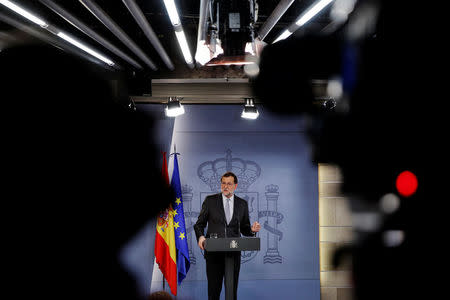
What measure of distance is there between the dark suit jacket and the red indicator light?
Answer: 131 inches

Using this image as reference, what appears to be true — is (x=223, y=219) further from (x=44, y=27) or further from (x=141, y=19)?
(x=44, y=27)

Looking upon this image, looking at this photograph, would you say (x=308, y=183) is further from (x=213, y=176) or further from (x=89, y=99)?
(x=89, y=99)

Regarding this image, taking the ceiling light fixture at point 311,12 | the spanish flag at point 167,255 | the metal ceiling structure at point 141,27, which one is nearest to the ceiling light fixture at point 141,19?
the metal ceiling structure at point 141,27

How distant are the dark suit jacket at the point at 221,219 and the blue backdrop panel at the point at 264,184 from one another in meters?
1.06

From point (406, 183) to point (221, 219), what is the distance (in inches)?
133

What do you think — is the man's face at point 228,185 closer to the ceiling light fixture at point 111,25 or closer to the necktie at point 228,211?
the necktie at point 228,211

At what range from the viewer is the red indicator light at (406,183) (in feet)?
0.92

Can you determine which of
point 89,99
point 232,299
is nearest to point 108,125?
point 89,99

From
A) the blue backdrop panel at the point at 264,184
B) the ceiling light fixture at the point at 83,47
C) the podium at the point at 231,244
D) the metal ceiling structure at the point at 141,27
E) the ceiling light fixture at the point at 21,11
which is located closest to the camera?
the ceiling light fixture at the point at 21,11

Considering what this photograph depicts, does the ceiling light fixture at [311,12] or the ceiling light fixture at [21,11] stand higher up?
the ceiling light fixture at [311,12]

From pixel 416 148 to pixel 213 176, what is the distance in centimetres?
452

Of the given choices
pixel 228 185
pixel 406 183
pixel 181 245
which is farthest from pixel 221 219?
pixel 406 183

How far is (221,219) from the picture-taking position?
359 centimetres

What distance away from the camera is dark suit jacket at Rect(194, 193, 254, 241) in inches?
140
